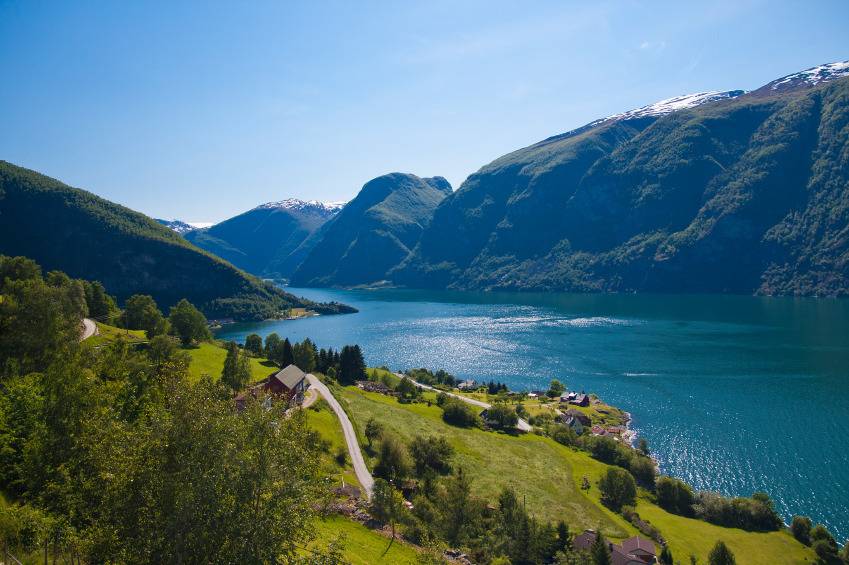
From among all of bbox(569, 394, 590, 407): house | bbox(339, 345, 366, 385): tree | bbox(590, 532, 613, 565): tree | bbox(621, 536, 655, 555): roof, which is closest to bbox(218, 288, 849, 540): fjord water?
bbox(569, 394, 590, 407): house

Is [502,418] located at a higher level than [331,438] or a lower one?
lower

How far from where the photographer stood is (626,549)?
49688mm

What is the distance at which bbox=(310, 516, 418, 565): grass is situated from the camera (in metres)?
32.9

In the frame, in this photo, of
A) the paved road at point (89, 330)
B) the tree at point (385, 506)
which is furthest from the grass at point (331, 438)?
the paved road at point (89, 330)

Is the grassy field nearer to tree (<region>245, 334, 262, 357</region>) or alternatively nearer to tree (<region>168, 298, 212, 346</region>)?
tree (<region>168, 298, 212, 346</region>)

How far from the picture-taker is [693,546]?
56.9m

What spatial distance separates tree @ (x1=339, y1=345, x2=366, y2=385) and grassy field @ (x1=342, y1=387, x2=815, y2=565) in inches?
703

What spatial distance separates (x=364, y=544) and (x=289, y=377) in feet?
127

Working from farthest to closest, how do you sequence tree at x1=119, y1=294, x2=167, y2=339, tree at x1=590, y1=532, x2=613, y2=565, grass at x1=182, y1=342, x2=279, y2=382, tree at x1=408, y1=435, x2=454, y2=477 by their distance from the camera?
tree at x1=119, y1=294, x2=167, y2=339, grass at x1=182, y1=342, x2=279, y2=382, tree at x1=408, y1=435, x2=454, y2=477, tree at x1=590, y1=532, x2=613, y2=565

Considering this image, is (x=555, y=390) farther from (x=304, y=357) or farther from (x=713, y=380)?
(x=304, y=357)

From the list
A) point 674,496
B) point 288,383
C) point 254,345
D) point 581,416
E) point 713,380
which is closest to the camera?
point 674,496

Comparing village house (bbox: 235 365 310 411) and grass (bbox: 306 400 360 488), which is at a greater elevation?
village house (bbox: 235 365 310 411)

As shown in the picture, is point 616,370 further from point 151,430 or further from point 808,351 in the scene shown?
point 151,430

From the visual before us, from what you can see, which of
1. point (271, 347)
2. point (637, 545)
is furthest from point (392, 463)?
point (271, 347)
